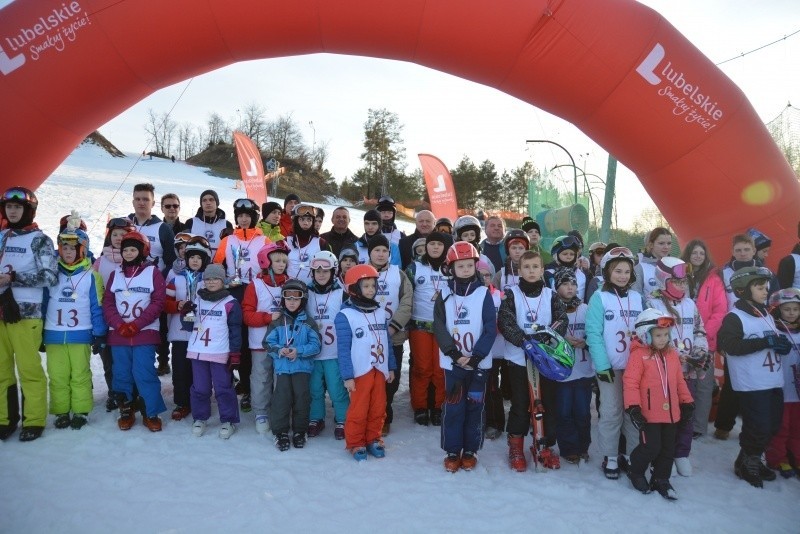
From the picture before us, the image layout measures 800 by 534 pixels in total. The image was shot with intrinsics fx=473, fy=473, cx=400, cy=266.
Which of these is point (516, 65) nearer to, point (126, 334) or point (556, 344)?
point (556, 344)

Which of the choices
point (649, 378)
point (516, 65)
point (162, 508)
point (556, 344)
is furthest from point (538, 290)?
point (162, 508)

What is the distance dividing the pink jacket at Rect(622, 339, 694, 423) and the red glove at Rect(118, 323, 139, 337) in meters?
4.11

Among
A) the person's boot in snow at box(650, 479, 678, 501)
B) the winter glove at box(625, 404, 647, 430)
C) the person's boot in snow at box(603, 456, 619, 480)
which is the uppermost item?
the winter glove at box(625, 404, 647, 430)

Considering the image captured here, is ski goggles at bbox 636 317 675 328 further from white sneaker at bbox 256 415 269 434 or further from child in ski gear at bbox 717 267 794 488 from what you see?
white sneaker at bbox 256 415 269 434

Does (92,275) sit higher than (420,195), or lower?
lower

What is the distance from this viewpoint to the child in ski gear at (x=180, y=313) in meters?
4.63

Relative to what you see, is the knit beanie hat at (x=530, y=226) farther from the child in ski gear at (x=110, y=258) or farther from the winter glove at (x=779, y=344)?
the child in ski gear at (x=110, y=258)

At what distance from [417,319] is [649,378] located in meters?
2.09

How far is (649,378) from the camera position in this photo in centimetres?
351

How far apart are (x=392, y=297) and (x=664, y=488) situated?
2712 mm

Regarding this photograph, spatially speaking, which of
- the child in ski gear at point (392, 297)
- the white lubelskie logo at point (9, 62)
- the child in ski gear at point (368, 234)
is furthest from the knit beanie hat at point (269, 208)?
the white lubelskie logo at point (9, 62)

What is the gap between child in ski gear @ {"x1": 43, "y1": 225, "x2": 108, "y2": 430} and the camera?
4266mm

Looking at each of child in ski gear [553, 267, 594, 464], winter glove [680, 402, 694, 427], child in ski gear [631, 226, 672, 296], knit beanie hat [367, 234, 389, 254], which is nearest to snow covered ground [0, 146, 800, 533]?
child in ski gear [553, 267, 594, 464]

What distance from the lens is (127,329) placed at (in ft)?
13.7
